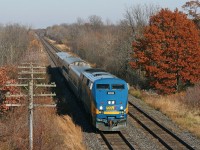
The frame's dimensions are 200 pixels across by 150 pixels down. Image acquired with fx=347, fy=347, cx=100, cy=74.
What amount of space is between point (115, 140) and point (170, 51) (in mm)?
15814

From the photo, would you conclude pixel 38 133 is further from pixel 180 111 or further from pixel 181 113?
pixel 180 111

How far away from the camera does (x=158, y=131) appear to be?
19.5 metres

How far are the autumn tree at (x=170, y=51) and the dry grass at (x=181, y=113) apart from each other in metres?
3.25

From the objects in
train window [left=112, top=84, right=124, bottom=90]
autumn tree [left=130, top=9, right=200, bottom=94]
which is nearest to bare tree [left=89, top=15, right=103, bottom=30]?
autumn tree [left=130, top=9, right=200, bottom=94]

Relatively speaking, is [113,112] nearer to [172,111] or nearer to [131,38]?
[172,111]

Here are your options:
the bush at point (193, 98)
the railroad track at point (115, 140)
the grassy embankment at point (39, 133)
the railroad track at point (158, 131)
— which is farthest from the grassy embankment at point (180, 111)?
the grassy embankment at point (39, 133)

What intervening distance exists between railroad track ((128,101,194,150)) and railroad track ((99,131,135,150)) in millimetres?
1772

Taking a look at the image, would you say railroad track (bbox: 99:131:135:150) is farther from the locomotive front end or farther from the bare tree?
the bare tree

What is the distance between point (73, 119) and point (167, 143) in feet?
22.1

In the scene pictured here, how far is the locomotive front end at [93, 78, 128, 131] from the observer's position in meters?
18.5

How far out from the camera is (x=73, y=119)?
71.5 ft

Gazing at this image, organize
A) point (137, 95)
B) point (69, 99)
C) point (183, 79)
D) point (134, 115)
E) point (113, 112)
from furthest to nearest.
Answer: point (183, 79), point (137, 95), point (69, 99), point (134, 115), point (113, 112)

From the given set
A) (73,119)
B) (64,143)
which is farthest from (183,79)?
(64,143)

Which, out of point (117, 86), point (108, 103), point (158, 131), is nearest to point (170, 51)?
point (158, 131)
